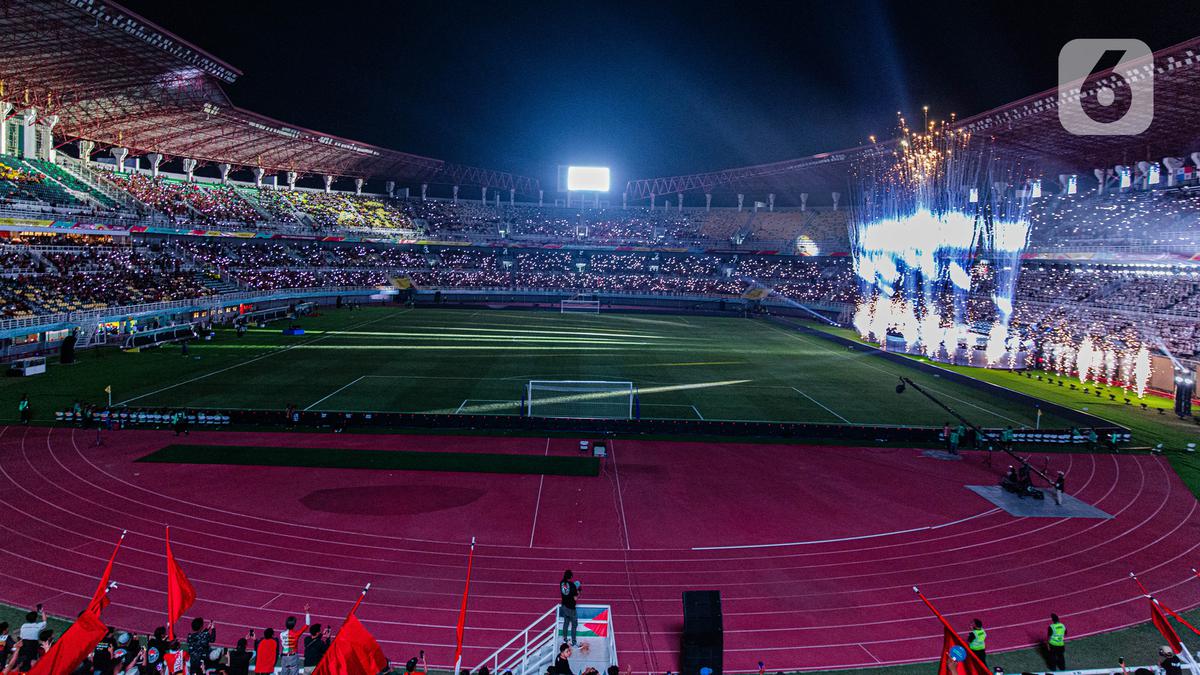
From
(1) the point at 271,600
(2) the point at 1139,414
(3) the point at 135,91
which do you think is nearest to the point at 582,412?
(1) the point at 271,600

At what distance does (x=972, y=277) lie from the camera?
6500cm

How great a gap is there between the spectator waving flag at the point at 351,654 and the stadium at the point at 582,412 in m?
0.04

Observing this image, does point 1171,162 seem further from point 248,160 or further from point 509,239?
point 248,160

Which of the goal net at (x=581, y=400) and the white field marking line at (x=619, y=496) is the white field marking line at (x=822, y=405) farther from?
the white field marking line at (x=619, y=496)

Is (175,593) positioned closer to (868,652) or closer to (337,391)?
(868,652)

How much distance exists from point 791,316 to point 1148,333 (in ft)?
133

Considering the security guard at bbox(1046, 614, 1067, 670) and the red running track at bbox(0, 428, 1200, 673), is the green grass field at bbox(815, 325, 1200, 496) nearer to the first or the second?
the red running track at bbox(0, 428, 1200, 673)

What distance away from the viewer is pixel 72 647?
7902mm

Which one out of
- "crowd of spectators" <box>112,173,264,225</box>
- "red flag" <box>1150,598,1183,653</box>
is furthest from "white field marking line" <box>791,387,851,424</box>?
"crowd of spectators" <box>112,173,264,225</box>

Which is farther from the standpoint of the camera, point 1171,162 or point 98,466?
point 1171,162

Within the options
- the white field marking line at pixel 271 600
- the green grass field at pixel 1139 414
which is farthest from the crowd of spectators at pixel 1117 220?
the white field marking line at pixel 271 600

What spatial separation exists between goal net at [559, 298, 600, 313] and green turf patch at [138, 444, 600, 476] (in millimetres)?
59982

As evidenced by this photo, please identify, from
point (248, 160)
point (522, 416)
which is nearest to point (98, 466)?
point (522, 416)

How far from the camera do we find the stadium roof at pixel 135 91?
37.5 m
